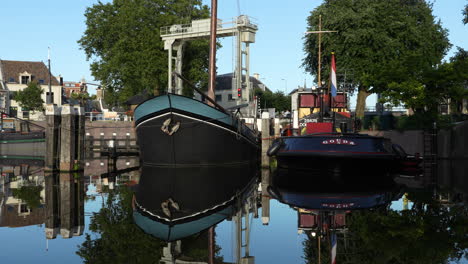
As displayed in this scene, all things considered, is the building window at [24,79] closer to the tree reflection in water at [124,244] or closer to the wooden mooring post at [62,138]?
the wooden mooring post at [62,138]

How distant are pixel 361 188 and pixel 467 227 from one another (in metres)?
6.04

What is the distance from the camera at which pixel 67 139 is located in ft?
60.2

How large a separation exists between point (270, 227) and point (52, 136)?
1187 centimetres

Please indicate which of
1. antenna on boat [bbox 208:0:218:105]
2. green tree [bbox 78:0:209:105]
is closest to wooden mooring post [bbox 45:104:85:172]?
antenna on boat [bbox 208:0:218:105]

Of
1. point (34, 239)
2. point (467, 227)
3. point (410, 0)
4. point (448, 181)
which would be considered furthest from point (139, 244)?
point (410, 0)

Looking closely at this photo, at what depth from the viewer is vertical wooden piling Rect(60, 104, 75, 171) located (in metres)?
18.3

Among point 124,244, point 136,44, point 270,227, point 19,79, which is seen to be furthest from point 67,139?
point 19,79

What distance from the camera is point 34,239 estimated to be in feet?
25.5

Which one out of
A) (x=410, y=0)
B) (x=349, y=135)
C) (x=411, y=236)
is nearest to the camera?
(x=411, y=236)

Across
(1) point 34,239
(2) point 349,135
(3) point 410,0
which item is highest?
(3) point 410,0

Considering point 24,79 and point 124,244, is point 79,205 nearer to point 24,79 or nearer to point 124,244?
point 124,244

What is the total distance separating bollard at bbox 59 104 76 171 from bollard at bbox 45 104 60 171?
27 centimetres

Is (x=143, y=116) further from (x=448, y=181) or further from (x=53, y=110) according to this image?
(x=448, y=181)

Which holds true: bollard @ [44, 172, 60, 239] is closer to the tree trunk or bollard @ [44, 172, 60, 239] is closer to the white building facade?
the tree trunk
